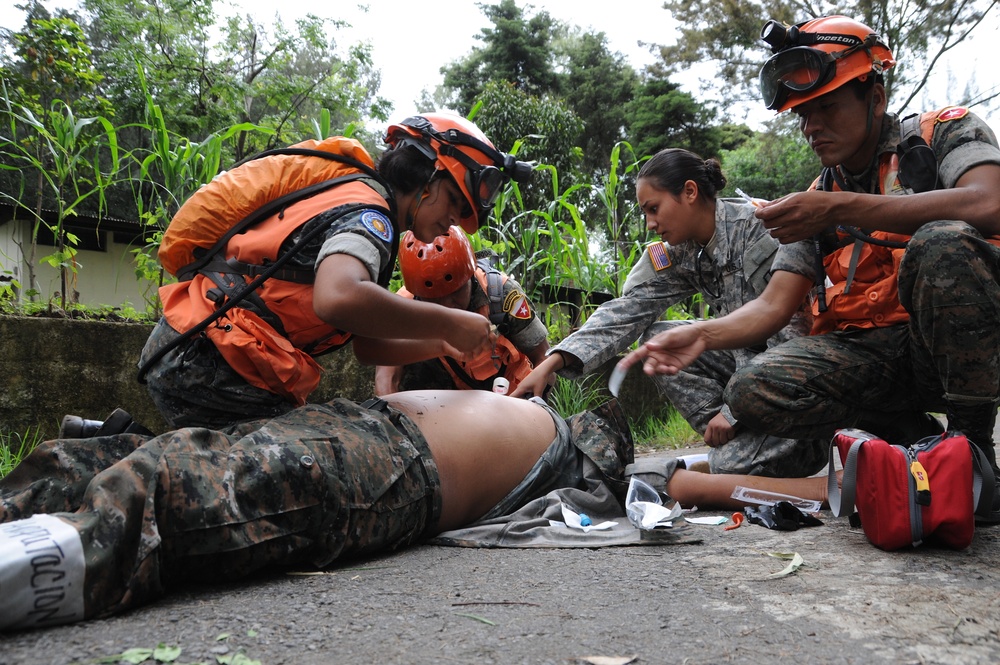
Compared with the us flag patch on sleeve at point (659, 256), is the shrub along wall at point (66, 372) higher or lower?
lower

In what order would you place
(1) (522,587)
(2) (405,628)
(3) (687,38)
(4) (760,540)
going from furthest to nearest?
(3) (687,38)
(4) (760,540)
(1) (522,587)
(2) (405,628)

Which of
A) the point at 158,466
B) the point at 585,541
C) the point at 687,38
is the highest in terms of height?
the point at 687,38

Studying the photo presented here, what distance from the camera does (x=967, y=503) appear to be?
185 centimetres

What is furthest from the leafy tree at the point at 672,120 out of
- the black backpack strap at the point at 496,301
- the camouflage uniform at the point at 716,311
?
the camouflage uniform at the point at 716,311

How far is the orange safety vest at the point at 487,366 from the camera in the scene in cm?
389

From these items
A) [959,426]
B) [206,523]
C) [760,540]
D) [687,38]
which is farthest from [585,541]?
[687,38]

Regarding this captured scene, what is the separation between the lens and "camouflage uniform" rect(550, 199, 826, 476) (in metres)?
3.18

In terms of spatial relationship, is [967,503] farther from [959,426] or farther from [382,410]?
[382,410]

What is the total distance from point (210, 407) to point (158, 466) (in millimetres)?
705

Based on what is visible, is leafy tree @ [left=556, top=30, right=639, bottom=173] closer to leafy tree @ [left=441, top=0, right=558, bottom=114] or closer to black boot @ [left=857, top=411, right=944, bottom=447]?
leafy tree @ [left=441, top=0, right=558, bottom=114]

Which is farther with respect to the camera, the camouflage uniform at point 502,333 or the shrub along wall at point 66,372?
the camouflage uniform at point 502,333

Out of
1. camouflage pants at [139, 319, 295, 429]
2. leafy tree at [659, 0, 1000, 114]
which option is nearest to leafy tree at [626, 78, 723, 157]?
leafy tree at [659, 0, 1000, 114]

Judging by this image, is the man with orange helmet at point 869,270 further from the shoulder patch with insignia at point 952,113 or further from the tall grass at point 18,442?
the tall grass at point 18,442

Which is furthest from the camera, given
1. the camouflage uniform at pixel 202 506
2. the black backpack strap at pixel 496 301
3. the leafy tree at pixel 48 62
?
the leafy tree at pixel 48 62
